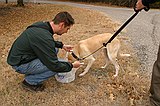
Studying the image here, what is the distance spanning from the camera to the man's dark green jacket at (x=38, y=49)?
3350 millimetres

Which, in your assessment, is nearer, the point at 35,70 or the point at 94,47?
the point at 35,70

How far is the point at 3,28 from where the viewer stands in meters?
8.45

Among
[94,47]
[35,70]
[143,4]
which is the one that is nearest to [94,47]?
[94,47]

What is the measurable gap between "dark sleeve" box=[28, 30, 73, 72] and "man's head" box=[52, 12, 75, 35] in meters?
0.20

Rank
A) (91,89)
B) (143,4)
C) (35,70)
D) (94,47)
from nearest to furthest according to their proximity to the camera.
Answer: (143,4)
(35,70)
(91,89)
(94,47)

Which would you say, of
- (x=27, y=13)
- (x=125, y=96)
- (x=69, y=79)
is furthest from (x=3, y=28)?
(x=125, y=96)

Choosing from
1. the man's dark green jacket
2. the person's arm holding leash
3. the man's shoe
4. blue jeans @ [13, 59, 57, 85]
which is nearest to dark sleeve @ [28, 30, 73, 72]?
the man's dark green jacket

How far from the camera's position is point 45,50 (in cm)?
334

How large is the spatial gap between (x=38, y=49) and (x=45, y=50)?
94 mm

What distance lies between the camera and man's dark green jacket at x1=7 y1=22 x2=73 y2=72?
11.0 feet

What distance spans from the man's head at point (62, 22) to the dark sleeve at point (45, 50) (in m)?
0.20

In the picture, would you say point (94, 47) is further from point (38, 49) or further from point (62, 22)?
point (38, 49)

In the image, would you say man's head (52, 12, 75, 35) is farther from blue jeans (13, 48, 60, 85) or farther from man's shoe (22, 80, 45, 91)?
man's shoe (22, 80, 45, 91)

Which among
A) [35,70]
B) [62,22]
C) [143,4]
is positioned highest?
[143,4]
